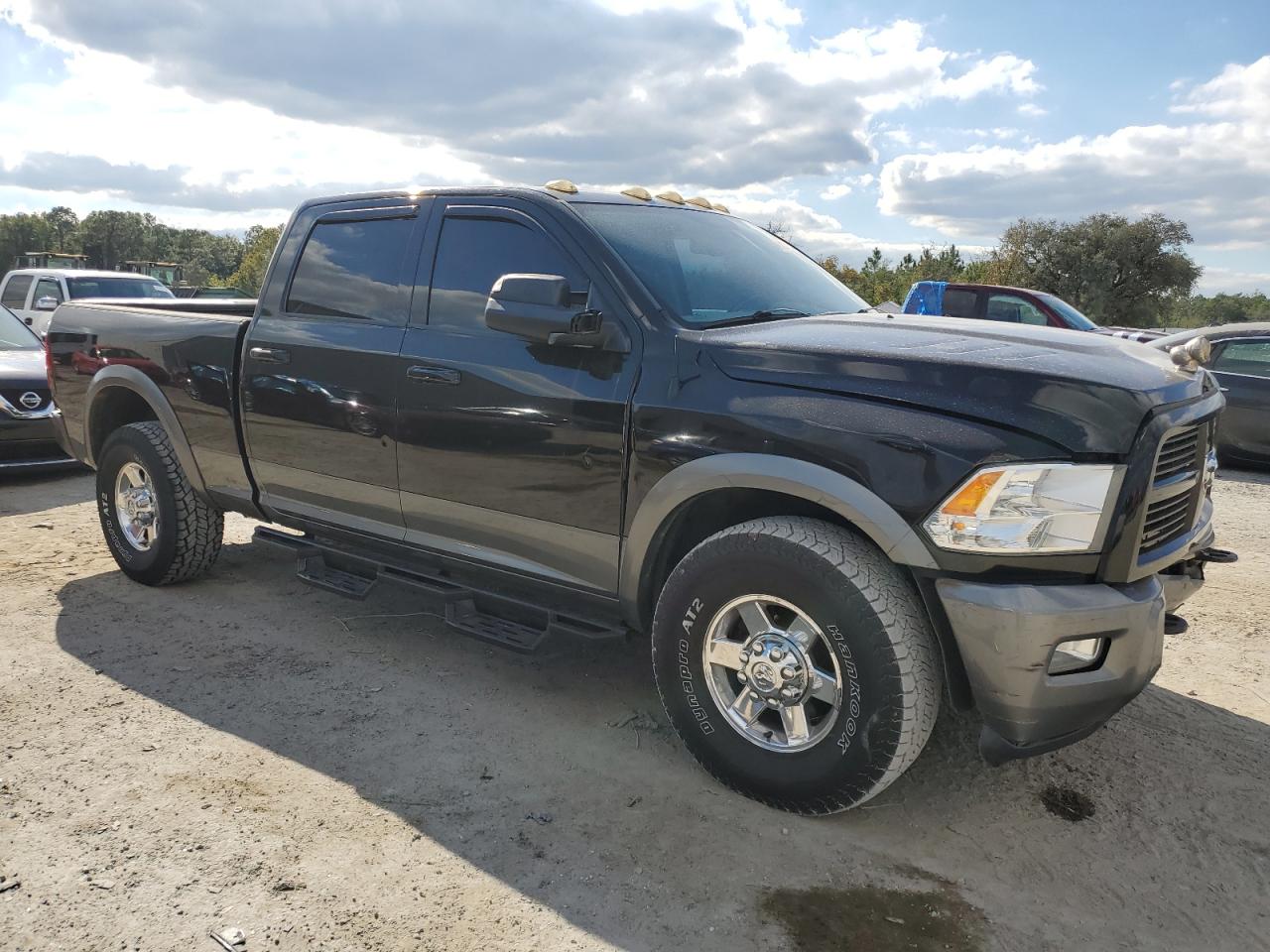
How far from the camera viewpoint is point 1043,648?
2525 millimetres

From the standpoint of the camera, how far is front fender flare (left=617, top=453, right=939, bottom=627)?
8.70 feet

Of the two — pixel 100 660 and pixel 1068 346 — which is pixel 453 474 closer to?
pixel 100 660

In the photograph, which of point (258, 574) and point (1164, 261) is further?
point (1164, 261)

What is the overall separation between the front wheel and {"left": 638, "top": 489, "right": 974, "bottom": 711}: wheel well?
0.06 m

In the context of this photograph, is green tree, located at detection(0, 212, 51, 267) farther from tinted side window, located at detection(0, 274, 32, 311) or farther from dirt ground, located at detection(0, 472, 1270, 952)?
dirt ground, located at detection(0, 472, 1270, 952)

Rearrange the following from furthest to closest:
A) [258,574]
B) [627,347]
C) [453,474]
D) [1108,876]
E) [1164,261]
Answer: [1164,261], [258,574], [453,474], [627,347], [1108,876]

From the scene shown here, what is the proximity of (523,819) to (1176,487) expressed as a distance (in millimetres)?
2189

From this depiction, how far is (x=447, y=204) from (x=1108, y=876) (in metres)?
3.27

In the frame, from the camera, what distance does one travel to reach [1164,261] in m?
41.4

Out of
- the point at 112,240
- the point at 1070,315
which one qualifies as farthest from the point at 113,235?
the point at 1070,315

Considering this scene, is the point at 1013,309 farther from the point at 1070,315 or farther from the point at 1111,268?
the point at 1111,268

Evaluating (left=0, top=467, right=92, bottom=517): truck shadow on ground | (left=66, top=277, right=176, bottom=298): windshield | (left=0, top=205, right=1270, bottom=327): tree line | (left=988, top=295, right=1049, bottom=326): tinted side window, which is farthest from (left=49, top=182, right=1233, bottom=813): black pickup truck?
(left=0, top=205, right=1270, bottom=327): tree line

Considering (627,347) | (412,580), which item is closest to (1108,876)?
(627,347)

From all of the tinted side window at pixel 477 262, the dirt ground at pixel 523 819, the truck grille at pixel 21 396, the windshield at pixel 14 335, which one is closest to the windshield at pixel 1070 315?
the dirt ground at pixel 523 819
